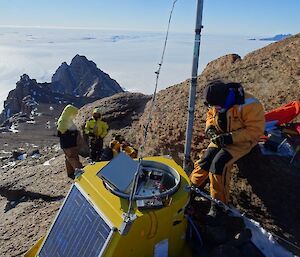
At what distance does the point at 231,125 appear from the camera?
5.97 meters

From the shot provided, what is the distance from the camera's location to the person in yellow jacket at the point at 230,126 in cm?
568

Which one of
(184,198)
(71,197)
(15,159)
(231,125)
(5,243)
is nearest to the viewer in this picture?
(184,198)

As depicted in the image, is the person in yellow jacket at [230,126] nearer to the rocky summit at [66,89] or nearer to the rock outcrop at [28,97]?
the rocky summit at [66,89]

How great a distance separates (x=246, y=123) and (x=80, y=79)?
8053 centimetres

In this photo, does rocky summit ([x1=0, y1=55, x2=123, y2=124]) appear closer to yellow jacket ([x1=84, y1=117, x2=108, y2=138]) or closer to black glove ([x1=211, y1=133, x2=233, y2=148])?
yellow jacket ([x1=84, y1=117, x2=108, y2=138])

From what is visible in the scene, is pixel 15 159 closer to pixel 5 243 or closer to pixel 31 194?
pixel 31 194

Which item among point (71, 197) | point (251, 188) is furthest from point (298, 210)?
point (71, 197)

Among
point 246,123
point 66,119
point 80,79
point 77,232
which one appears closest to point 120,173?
point 77,232

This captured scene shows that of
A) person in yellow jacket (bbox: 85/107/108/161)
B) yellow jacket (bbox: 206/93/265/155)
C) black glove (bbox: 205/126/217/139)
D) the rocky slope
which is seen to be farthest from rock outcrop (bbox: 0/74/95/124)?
yellow jacket (bbox: 206/93/265/155)

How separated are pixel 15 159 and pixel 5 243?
A: 15.3m

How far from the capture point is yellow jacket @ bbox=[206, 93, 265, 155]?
18.8 feet

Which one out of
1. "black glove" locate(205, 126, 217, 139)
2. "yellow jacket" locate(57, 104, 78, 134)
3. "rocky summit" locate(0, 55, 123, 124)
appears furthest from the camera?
"rocky summit" locate(0, 55, 123, 124)

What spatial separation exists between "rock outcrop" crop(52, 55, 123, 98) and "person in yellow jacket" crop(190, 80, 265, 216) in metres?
69.8

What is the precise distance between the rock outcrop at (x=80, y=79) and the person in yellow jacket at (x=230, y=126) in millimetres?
69755
